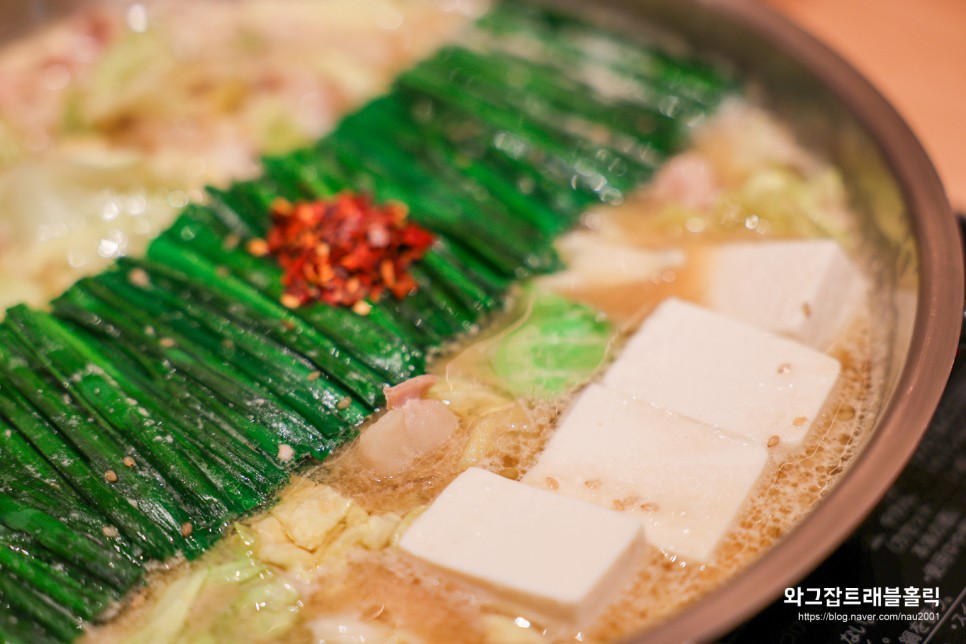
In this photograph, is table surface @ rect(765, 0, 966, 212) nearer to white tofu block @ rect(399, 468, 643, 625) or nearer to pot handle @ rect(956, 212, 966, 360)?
pot handle @ rect(956, 212, 966, 360)

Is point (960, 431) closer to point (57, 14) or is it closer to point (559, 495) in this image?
point (559, 495)

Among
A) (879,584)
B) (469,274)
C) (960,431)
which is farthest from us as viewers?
(469,274)

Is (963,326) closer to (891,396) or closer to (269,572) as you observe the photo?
(891,396)

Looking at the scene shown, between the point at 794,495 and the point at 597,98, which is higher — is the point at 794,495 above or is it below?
below

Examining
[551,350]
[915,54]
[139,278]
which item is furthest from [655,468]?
[915,54]

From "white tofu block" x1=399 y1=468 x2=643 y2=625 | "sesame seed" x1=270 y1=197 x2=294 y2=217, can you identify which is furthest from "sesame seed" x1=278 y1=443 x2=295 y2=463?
"sesame seed" x1=270 y1=197 x2=294 y2=217

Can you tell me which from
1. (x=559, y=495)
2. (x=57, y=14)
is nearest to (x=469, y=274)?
(x=559, y=495)

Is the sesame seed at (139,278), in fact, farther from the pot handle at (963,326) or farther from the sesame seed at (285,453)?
the pot handle at (963,326)
